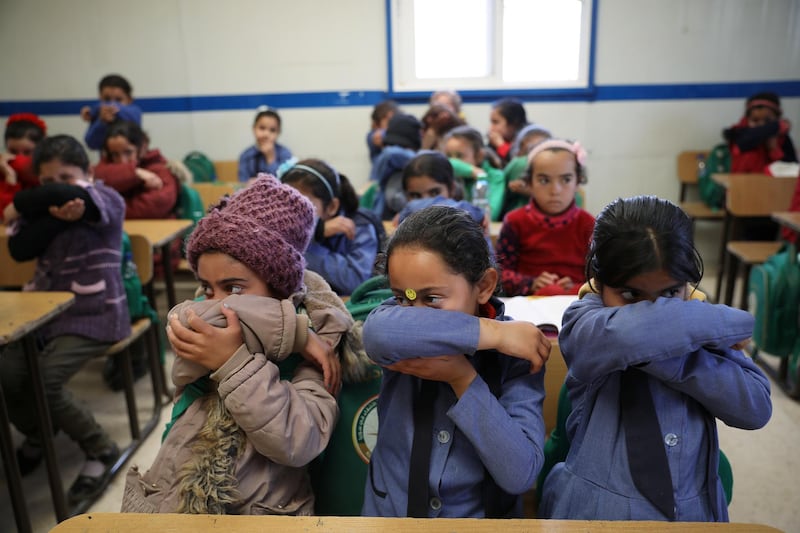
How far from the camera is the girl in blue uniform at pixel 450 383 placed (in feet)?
3.42

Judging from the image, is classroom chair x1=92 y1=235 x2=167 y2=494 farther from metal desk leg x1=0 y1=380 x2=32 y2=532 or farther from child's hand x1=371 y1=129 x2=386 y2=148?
child's hand x1=371 y1=129 x2=386 y2=148

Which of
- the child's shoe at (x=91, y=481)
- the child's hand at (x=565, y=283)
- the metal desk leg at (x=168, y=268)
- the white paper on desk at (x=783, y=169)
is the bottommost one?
the child's shoe at (x=91, y=481)

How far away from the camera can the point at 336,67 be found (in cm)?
603

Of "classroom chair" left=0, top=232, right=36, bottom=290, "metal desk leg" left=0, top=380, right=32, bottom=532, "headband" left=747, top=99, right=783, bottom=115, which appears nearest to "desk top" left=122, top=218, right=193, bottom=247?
"classroom chair" left=0, top=232, right=36, bottom=290

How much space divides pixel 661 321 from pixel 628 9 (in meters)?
5.50

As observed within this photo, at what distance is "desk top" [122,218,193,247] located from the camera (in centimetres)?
298

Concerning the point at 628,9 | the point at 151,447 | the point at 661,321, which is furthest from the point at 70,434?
the point at 628,9

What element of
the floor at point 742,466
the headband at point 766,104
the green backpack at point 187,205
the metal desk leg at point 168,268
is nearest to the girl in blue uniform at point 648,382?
the floor at point 742,466

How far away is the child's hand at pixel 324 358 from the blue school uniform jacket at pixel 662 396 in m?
0.46

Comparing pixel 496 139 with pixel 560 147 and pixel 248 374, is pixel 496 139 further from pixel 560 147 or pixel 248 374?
pixel 248 374

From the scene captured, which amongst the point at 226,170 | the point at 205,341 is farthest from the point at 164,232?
the point at 226,170

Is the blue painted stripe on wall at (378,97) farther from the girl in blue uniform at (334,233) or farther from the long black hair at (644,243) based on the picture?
the long black hair at (644,243)

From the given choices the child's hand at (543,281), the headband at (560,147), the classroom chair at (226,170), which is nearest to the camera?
the child's hand at (543,281)

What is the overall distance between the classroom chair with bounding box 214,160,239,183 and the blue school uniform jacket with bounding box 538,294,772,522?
17.6 ft
